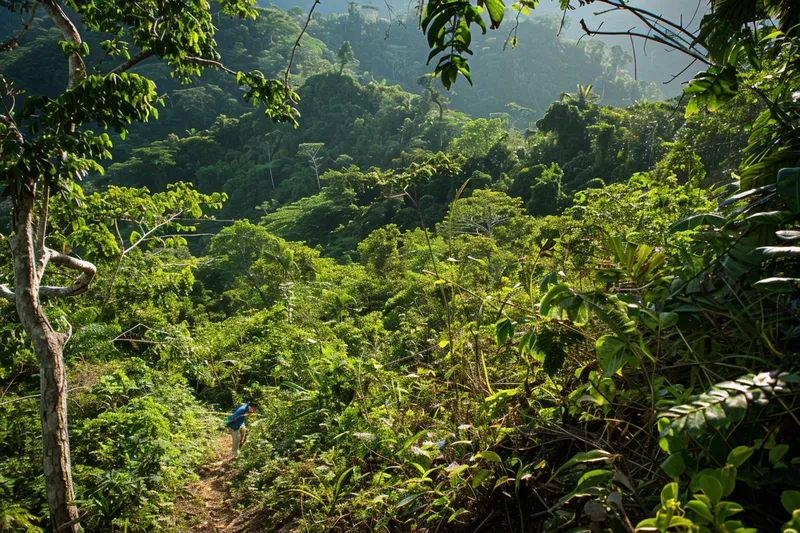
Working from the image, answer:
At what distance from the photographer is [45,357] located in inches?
109

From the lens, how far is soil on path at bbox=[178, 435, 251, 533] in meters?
3.48

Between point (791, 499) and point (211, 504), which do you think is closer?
point (791, 499)

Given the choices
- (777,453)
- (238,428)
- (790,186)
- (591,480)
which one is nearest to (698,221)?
(790,186)

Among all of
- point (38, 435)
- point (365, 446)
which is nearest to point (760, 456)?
point (365, 446)

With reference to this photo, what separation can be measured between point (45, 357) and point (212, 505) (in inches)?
80.1

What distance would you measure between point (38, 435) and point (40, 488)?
3.19 ft

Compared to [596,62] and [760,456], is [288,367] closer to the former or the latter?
[760,456]

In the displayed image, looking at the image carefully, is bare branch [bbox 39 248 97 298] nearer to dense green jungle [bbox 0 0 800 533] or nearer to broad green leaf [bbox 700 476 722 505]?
dense green jungle [bbox 0 0 800 533]

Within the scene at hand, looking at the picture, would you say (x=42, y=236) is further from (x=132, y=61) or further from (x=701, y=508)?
(x=701, y=508)

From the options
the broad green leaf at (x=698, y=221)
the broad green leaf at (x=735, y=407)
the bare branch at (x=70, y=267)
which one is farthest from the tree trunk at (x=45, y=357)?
the broad green leaf at (x=735, y=407)

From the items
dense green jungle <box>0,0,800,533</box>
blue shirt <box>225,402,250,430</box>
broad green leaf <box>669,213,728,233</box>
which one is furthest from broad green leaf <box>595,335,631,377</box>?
blue shirt <box>225,402,250,430</box>

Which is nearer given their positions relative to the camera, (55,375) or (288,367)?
(55,375)

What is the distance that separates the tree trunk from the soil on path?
97 centimetres

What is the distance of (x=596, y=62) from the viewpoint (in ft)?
288
